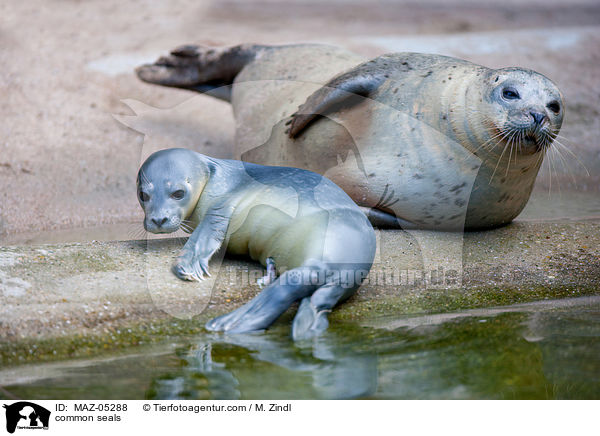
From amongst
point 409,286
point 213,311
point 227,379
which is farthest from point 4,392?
point 409,286

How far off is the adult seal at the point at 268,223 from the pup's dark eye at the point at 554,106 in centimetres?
110

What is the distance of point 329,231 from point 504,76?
4.31 feet

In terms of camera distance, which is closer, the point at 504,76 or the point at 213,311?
the point at 213,311

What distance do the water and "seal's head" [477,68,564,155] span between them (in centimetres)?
104

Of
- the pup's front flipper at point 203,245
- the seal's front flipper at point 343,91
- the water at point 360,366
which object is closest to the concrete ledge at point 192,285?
the pup's front flipper at point 203,245

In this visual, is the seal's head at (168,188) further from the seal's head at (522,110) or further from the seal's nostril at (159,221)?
the seal's head at (522,110)

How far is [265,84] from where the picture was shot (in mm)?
5328

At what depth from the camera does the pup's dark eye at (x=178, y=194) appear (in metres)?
3.24

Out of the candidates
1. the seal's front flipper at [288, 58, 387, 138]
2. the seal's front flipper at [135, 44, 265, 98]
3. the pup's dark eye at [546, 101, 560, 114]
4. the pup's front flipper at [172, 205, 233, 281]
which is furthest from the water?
the seal's front flipper at [135, 44, 265, 98]

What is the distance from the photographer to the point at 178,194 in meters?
3.25

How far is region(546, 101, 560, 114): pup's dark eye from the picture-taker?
3.62 meters

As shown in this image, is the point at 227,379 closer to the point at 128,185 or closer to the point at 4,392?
the point at 4,392
